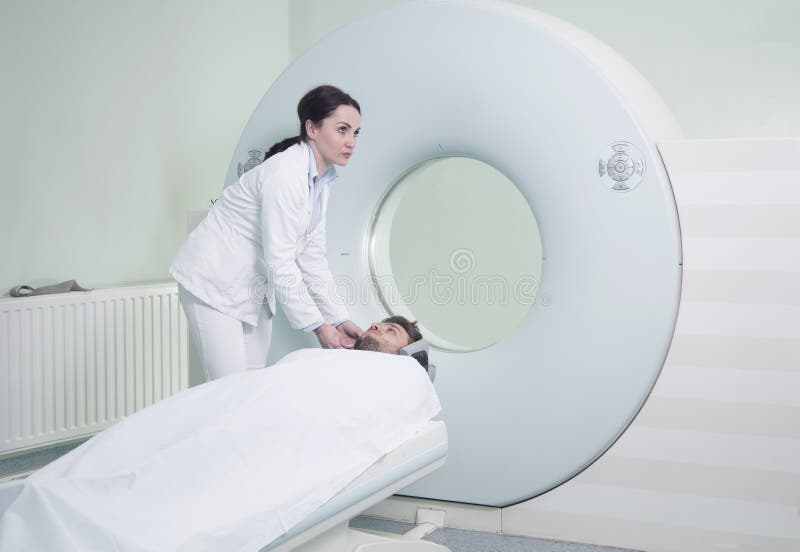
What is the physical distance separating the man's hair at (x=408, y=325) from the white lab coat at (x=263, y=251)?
0.38 feet

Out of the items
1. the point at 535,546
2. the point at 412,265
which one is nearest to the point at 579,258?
the point at 535,546

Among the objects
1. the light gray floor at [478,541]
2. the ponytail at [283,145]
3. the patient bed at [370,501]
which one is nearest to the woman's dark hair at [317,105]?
the ponytail at [283,145]

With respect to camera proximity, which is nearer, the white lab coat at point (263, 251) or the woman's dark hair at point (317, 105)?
the white lab coat at point (263, 251)

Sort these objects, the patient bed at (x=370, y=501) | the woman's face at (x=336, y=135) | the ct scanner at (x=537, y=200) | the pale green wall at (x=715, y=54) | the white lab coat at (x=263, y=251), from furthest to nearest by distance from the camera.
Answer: the pale green wall at (x=715, y=54) → the woman's face at (x=336, y=135) → the white lab coat at (x=263, y=251) → the ct scanner at (x=537, y=200) → the patient bed at (x=370, y=501)

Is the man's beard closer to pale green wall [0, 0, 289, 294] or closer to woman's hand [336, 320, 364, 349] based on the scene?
woman's hand [336, 320, 364, 349]

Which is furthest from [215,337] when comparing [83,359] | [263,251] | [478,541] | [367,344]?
[83,359]

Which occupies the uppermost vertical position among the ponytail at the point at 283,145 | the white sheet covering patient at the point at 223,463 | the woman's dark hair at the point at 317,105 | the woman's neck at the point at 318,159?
the woman's dark hair at the point at 317,105

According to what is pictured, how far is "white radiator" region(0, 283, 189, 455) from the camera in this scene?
2576 mm

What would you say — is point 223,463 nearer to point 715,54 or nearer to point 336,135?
point 336,135

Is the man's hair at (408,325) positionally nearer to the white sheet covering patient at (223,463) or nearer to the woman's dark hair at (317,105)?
the white sheet covering patient at (223,463)

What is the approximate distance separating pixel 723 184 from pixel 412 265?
1710mm

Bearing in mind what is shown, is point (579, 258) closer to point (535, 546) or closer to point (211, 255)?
point (535, 546)

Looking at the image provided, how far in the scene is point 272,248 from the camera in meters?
1.83

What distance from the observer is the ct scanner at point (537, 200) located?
1721 mm
